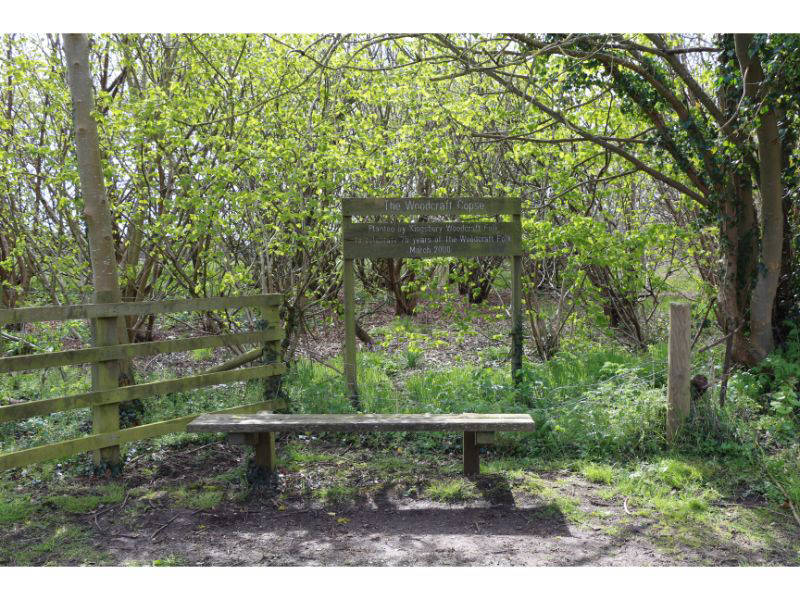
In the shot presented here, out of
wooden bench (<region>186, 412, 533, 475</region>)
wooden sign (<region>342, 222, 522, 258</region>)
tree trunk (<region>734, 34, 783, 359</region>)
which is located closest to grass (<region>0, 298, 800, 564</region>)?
wooden bench (<region>186, 412, 533, 475</region>)

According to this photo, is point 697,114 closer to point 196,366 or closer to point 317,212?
point 317,212

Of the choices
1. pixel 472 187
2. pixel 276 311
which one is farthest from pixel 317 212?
pixel 472 187

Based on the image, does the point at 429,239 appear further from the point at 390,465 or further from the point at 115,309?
the point at 115,309

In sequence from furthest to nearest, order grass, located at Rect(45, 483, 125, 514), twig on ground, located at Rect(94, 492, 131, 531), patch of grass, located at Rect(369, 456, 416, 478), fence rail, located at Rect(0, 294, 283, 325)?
patch of grass, located at Rect(369, 456, 416, 478) → fence rail, located at Rect(0, 294, 283, 325) → grass, located at Rect(45, 483, 125, 514) → twig on ground, located at Rect(94, 492, 131, 531)

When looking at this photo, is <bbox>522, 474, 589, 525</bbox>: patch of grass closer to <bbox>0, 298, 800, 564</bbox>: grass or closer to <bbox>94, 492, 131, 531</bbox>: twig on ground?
<bbox>0, 298, 800, 564</bbox>: grass

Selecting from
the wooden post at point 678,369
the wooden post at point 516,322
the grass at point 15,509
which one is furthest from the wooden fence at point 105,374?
the wooden post at point 678,369

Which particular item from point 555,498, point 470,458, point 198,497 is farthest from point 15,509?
point 555,498

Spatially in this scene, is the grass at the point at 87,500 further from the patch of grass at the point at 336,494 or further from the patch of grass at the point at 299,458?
the patch of grass at the point at 336,494

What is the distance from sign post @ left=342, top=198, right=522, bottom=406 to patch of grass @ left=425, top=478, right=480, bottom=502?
75.7 inches

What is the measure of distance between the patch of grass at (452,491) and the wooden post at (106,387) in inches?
93.3

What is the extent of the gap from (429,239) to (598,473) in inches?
110

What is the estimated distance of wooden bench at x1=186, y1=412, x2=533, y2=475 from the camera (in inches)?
185

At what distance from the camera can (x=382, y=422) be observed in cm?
471

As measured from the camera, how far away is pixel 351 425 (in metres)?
4.75
